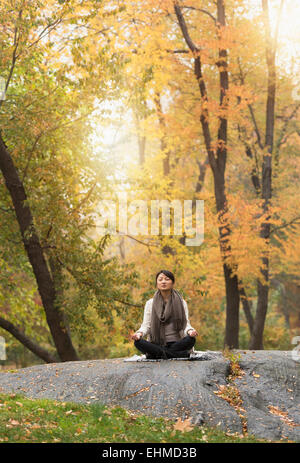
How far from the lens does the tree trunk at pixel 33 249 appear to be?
29.5ft

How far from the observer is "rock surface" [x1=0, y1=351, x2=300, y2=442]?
5.26 meters

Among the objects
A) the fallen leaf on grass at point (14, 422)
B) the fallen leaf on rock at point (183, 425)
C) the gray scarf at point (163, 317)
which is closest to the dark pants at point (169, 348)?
the gray scarf at point (163, 317)

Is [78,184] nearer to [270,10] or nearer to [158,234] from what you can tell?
[158,234]

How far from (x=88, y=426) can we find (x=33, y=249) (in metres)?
5.04

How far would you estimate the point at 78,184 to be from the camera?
34.1 feet

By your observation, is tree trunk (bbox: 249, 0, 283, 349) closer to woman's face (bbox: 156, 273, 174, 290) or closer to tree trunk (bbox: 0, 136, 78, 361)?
tree trunk (bbox: 0, 136, 78, 361)

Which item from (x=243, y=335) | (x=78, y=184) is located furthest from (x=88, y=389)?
(x=243, y=335)

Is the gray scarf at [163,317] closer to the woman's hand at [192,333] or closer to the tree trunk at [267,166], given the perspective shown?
the woman's hand at [192,333]

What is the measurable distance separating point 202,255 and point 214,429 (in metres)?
8.34

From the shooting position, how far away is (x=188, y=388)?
5641 millimetres

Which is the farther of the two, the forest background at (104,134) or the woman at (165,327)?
the forest background at (104,134)

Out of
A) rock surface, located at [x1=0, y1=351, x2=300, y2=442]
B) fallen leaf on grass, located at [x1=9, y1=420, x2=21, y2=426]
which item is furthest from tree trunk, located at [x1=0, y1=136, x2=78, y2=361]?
fallen leaf on grass, located at [x1=9, y1=420, x2=21, y2=426]

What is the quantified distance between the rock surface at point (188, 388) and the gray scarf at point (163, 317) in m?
0.37

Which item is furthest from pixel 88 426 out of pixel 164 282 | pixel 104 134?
pixel 104 134
